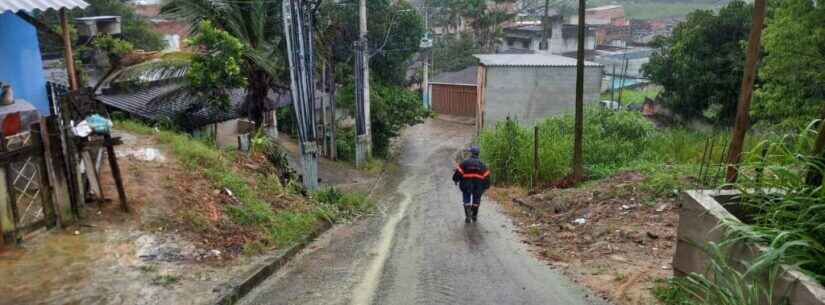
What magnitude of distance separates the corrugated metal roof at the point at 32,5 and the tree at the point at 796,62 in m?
18.2

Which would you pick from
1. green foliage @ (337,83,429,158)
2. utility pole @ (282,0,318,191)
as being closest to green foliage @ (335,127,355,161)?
green foliage @ (337,83,429,158)


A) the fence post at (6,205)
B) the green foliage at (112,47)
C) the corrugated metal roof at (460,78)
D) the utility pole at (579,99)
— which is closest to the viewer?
the fence post at (6,205)

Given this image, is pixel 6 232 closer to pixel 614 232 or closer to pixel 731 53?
pixel 614 232

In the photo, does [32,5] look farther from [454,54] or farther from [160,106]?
[454,54]

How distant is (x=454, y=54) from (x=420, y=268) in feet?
132

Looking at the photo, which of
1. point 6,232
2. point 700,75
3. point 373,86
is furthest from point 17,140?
point 700,75

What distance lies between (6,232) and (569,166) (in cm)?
1276

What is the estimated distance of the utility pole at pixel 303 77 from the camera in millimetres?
11943

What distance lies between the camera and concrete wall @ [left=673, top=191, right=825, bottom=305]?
362cm

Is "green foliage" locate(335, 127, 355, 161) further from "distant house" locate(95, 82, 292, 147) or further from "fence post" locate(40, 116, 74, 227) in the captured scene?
"fence post" locate(40, 116, 74, 227)

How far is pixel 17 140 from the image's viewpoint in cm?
655

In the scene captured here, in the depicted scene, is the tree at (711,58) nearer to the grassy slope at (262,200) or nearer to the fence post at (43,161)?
the grassy slope at (262,200)

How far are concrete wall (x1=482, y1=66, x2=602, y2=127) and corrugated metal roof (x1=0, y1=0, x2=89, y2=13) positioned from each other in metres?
19.0

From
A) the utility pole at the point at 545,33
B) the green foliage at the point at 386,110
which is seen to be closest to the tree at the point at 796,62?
the green foliage at the point at 386,110
